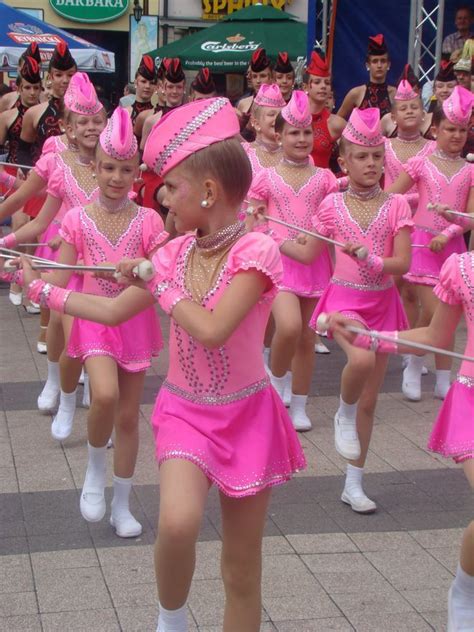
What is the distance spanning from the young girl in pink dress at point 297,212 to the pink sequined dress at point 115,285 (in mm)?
1605

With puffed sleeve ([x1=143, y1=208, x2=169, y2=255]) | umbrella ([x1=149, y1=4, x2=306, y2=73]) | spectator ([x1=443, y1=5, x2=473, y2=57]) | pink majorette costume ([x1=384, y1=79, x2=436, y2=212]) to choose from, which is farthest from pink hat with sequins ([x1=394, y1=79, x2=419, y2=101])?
umbrella ([x1=149, y1=4, x2=306, y2=73])

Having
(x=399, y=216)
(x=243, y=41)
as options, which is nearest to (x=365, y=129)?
(x=399, y=216)

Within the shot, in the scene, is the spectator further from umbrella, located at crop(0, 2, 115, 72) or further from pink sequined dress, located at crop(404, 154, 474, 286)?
umbrella, located at crop(0, 2, 115, 72)

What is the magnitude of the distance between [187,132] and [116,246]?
5.99ft

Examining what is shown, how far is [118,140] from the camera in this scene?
4.91 m

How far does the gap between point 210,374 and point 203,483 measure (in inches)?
13.1

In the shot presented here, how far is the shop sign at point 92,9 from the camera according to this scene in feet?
90.6

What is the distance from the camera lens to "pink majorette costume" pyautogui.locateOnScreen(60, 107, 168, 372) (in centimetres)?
490

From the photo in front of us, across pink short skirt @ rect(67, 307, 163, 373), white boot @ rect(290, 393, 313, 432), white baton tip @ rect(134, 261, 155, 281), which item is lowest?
white boot @ rect(290, 393, 313, 432)

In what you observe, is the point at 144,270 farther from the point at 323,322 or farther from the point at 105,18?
the point at 105,18

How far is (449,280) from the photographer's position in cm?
373

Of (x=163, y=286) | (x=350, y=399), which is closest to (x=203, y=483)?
(x=163, y=286)

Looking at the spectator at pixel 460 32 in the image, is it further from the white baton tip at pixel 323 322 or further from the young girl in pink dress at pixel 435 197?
the white baton tip at pixel 323 322

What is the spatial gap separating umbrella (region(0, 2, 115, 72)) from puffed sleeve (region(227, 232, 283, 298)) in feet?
40.1
